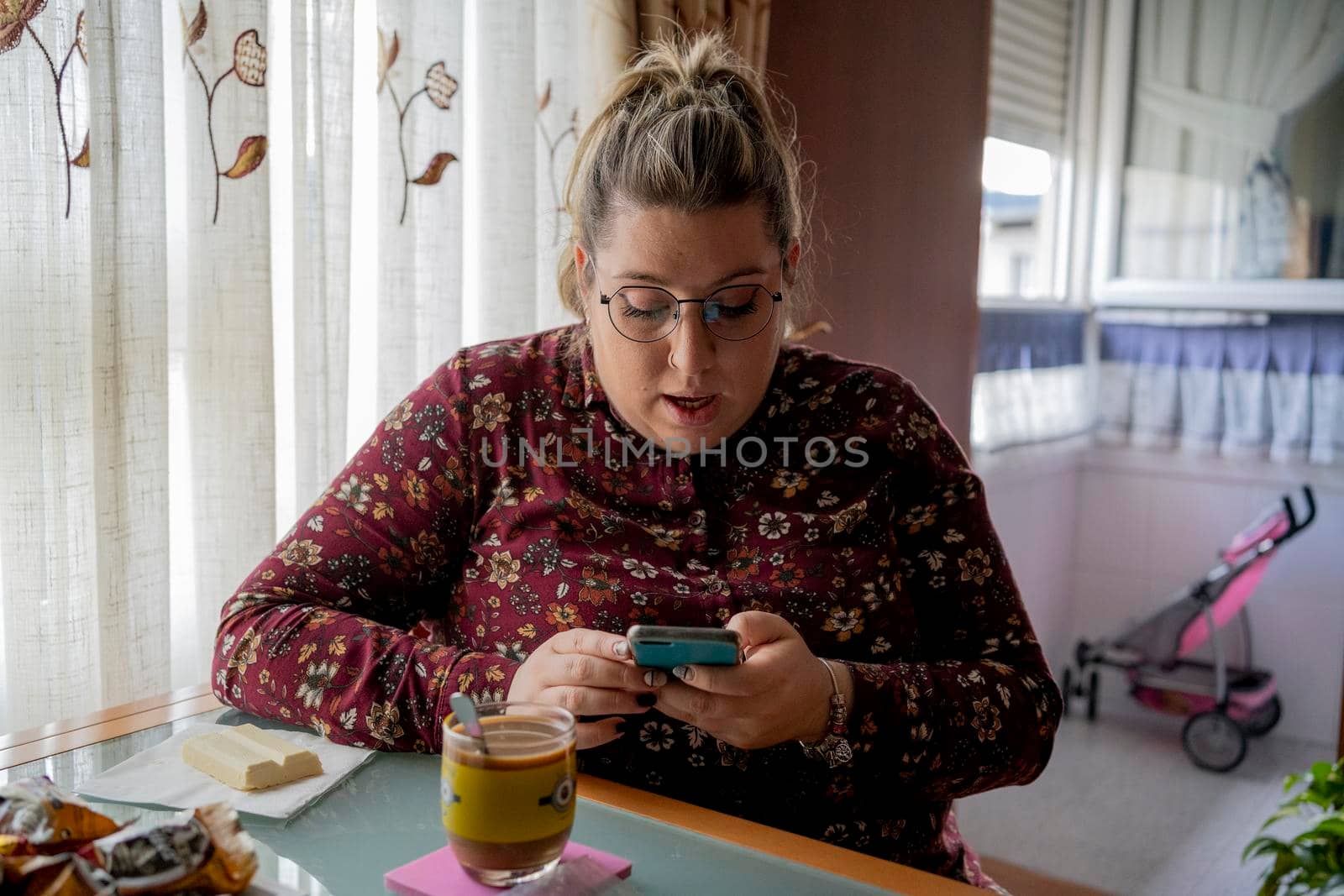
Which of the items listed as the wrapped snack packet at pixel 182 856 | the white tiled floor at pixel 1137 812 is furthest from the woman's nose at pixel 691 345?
the white tiled floor at pixel 1137 812

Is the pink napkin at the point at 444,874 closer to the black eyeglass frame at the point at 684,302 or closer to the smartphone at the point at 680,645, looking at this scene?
the smartphone at the point at 680,645

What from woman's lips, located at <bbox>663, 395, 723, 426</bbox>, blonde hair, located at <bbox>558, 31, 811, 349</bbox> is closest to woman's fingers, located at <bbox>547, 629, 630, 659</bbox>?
woman's lips, located at <bbox>663, 395, 723, 426</bbox>

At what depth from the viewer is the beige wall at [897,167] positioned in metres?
2.50

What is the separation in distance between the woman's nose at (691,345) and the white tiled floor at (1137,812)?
202 cm

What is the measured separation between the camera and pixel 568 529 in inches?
50.8

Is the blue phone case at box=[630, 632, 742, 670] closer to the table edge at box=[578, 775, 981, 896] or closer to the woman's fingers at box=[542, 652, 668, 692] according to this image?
the woman's fingers at box=[542, 652, 668, 692]

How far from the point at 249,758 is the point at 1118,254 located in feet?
12.4

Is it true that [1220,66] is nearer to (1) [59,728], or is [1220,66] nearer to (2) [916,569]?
(2) [916,569]

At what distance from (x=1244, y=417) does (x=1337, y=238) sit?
2.07ft

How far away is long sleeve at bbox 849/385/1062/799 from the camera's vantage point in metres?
1.17

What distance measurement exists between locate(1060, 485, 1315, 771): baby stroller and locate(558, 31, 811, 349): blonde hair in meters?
2.56

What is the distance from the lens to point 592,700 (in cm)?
100

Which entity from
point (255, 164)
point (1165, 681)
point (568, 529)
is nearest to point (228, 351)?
point (255, 164)

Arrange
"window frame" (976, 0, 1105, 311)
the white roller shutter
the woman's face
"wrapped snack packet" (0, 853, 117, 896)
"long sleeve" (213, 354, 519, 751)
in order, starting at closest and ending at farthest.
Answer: "wrapped snack packet" (0, 853, 117, 896)
"long sleeve" (213, 354, 519, 751)
the woman's face
the white roller shutter
"window frame" (976, 0, 1105, 311)
